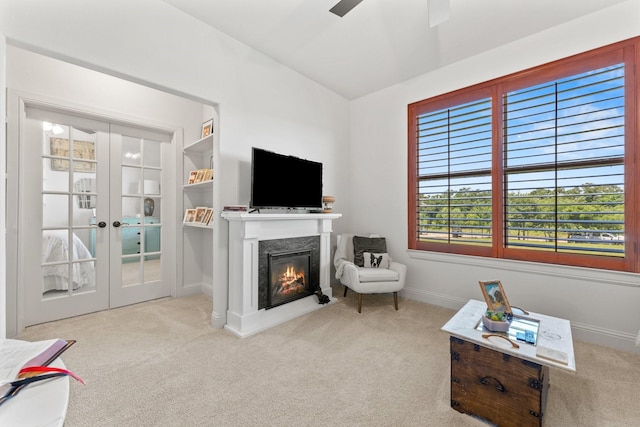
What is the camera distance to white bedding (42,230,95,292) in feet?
8.69

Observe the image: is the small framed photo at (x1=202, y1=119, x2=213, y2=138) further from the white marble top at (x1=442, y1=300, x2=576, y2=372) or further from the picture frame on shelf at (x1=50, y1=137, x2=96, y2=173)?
the white marble top at (x1=442, y1=300, x2=576, y2=372)

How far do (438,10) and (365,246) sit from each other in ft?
7.73

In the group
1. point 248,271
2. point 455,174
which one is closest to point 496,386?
point 248,271

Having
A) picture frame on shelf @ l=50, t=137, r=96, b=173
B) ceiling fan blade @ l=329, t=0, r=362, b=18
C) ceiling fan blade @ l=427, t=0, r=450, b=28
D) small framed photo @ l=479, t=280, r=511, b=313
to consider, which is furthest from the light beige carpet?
ceiling fan blade @ l=329, t=0, r=362, b=18

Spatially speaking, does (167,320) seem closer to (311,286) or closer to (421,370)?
(311,286)

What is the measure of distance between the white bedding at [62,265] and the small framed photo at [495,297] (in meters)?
3.65

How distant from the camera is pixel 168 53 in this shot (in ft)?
7.43

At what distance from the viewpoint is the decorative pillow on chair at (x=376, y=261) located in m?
3.22

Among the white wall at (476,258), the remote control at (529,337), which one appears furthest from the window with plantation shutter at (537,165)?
the remote control at (529,337)

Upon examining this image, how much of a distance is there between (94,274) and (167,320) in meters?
0.99

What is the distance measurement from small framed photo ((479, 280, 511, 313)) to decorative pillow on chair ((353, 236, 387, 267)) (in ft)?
5.31

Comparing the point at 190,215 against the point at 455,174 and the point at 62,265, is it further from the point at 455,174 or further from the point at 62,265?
the point at 455,174

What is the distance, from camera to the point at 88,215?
2.89 metres

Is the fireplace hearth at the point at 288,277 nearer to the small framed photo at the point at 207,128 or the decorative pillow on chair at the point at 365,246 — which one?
the decorative pillow on chair at the point at 365,246
